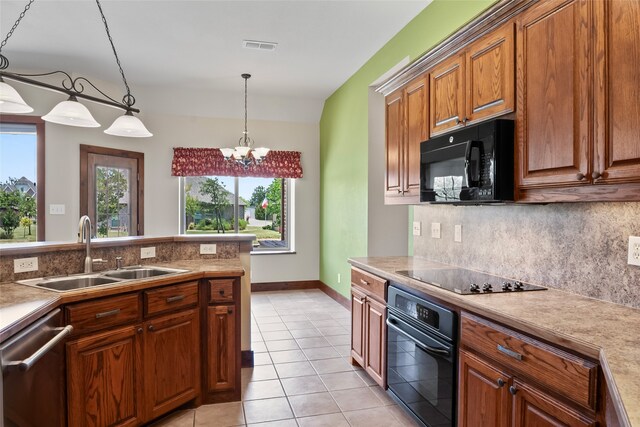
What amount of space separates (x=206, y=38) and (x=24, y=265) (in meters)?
2.70

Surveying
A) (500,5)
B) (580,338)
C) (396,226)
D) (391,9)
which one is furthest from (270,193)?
(580,338)

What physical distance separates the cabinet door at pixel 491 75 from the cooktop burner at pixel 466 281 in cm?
88

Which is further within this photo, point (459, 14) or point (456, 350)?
point (459, 14)

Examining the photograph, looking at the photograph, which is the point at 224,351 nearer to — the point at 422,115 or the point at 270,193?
the point at 422,115

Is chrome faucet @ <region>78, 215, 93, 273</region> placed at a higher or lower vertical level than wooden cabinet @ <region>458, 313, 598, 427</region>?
higher

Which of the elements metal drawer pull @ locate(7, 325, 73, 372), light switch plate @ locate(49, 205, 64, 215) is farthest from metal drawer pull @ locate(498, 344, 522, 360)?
light switch plate @ locate(49, 205, 64, 215)

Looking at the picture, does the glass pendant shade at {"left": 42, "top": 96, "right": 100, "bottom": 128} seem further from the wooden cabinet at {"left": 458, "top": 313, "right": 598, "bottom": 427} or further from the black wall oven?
the wooden cabinet at {"left": 458, "top": 313, "right": 598, "bottom": 427}

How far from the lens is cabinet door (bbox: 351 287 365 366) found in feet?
10.0

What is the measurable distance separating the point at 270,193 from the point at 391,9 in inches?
147

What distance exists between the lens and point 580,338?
4.23ft

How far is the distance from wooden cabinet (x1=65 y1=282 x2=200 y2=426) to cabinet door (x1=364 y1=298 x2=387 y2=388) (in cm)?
119

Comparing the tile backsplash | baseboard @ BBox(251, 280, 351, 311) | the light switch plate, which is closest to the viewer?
the tile backsplash

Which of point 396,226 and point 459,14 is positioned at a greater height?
point 459,14

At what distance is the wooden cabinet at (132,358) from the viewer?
193 cm
